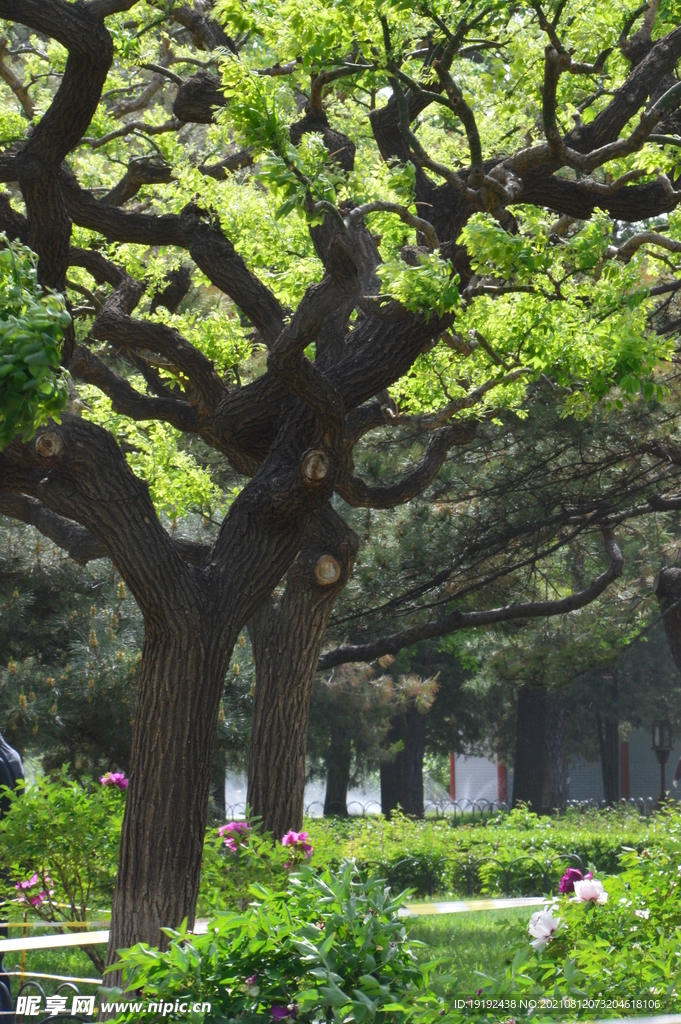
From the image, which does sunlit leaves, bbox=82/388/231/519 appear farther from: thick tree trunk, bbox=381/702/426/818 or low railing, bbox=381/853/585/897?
thick tree trunk, bbox=381/702/426/818

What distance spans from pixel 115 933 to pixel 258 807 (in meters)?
2.19

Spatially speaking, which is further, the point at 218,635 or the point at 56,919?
the point at 56,919

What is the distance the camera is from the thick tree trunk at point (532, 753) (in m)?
25.5

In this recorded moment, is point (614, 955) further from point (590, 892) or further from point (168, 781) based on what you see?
point (168, 781)

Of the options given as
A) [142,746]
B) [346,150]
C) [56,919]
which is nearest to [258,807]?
[56,919]

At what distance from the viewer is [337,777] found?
25672 mm

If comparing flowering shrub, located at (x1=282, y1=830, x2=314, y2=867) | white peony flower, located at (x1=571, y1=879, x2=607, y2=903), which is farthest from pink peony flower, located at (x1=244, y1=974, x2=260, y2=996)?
flowering shrub, located at (x1=282, y1=830, x2=314, y2=867)

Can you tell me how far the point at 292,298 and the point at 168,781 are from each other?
4.36 meters

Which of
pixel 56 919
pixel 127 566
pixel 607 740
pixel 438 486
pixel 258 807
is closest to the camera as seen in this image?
pixel 127 566

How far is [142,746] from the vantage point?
19.2 feet

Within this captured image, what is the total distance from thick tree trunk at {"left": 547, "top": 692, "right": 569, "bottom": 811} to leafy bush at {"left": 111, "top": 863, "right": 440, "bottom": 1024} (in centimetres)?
2444

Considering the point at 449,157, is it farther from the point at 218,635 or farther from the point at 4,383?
the point at 4,383

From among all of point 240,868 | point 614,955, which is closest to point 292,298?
point 240,868

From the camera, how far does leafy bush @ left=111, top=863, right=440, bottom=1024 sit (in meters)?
2.55
